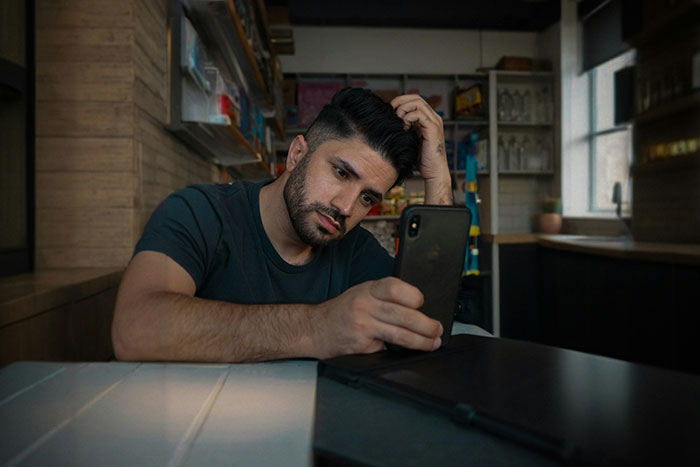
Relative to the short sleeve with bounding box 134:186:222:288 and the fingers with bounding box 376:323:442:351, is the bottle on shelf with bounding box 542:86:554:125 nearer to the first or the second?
the short sleeve with bounding box 134:186:222:288

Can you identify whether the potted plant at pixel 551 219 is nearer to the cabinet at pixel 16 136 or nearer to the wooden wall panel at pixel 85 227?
the wooden wall panel at pixel 85 227

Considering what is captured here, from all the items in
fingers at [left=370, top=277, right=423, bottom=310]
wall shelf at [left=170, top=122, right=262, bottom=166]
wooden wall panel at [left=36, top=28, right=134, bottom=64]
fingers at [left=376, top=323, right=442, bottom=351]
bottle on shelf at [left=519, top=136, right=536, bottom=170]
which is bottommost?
fingers at [left=376, top=323, right=442, bottom=351]

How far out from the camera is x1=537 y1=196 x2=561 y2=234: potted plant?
483 cm

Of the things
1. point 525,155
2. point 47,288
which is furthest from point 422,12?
point 47,288

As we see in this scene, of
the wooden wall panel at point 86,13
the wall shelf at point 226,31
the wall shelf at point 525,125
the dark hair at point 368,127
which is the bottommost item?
the dark hair at point 368,127

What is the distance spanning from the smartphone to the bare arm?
0.04m

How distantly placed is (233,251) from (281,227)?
137mm

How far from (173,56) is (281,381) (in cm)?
175

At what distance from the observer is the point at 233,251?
3.71 ft

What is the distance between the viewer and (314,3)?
5.07 meters

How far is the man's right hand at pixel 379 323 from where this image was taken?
693 millimetres

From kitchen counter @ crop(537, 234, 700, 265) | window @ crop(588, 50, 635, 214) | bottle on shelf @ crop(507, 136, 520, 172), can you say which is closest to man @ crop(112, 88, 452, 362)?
kitchen counter @ crop(537, 234, 700, 265)

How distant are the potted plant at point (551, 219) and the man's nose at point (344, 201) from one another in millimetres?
4126

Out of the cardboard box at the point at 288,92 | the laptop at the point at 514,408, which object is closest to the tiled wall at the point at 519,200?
the cardboard box at the point at 288,92
